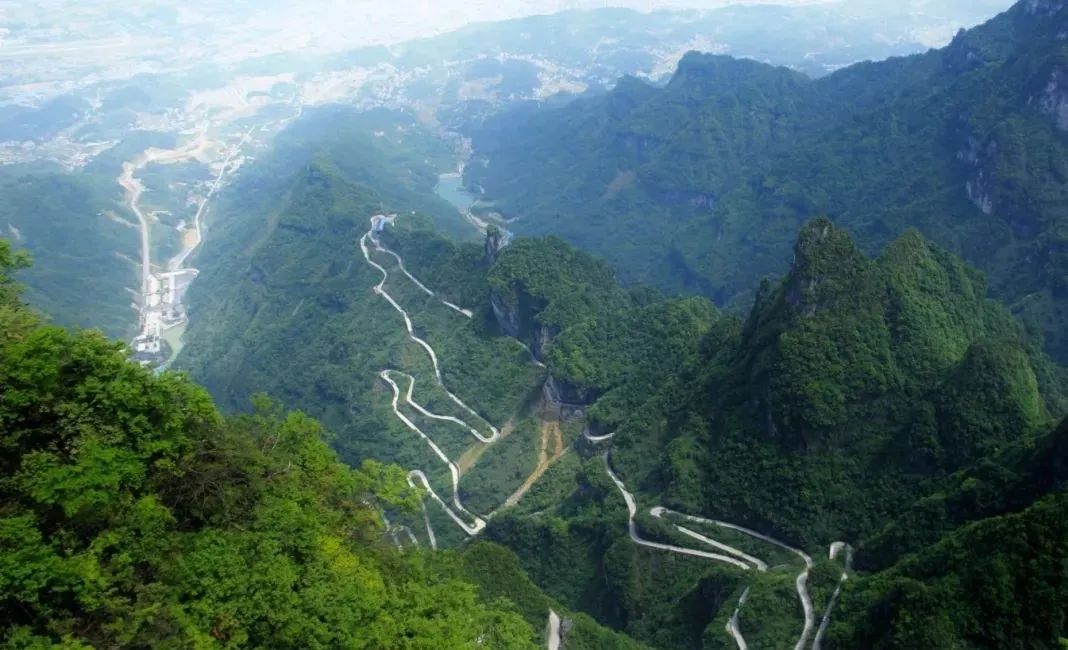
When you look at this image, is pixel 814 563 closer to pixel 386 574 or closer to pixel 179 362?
pixel 386 574

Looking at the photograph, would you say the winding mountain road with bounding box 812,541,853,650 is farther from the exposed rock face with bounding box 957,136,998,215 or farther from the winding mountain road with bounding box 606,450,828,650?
the exposed rock face with bounding box 957,136,998,215

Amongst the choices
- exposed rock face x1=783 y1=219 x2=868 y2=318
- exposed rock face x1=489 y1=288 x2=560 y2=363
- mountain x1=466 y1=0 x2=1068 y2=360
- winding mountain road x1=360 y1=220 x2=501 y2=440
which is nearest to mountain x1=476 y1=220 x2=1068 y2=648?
exposed rock face x1=783 y1=219 x2=868 y2=318

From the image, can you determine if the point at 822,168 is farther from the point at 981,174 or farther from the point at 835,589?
the point at 835,589

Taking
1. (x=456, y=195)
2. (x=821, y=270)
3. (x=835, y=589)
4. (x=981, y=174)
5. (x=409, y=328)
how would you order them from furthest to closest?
(x=456, y=195) < (x=981, y=174) < (x=409, y=328) < (x=821, y=270) < (x=835, y=589)

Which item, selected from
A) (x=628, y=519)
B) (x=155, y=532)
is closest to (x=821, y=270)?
(x=628, y=519)

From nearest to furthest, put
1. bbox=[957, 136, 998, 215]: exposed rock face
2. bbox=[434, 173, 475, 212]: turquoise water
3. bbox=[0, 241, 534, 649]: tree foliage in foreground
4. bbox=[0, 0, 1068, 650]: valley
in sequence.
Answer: bbox=[0, 241, 534, 649]: tree foliage in foreground, bbox=[0, 0, 1068, 650]: valley, bbox=[957, 136, 998, 215]: exposed rock face, bbox=[434, 173, 475, 212]: turquoise water

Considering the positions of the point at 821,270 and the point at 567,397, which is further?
the point at 567,397

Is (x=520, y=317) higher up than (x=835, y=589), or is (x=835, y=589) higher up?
(x=835, y=589)
